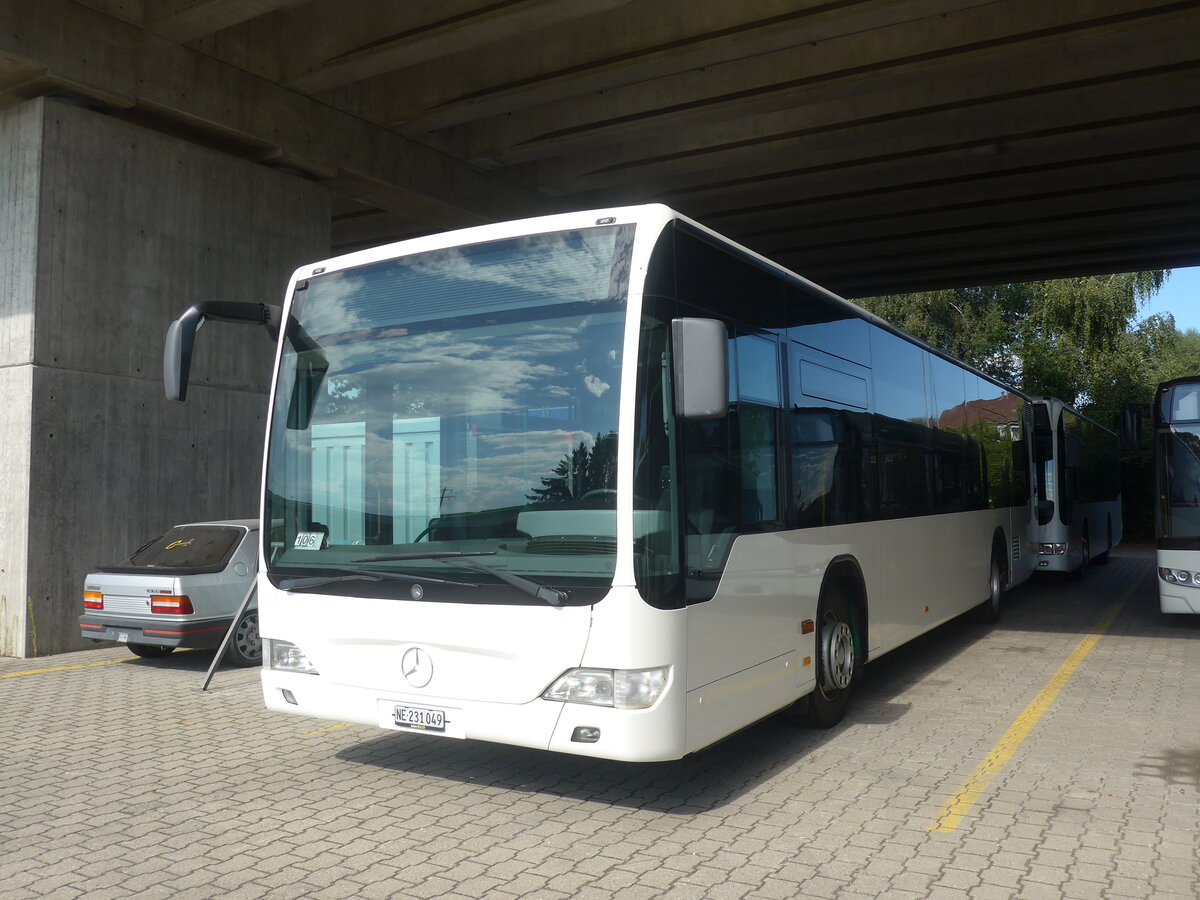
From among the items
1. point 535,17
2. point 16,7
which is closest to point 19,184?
point 16,7

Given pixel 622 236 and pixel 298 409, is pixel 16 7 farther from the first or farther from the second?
pixel 622 236

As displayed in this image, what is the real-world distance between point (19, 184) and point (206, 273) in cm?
231

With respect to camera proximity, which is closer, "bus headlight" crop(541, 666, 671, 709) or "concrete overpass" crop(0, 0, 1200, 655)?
"bus headlight" crop(541, 666, 671, 709)

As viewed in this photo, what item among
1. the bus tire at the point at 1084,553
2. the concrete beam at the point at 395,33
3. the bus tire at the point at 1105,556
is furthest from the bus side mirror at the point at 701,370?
the bus tire at the point at 1105,556

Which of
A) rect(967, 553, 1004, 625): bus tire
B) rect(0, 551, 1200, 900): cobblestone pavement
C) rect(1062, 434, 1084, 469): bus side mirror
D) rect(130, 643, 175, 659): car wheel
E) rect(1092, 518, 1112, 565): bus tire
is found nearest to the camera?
rect(0, 551, 1200, 900): cobblestone pavement

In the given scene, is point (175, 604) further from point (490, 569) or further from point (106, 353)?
point (490, 569)

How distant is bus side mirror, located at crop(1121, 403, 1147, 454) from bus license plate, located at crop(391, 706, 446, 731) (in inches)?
401

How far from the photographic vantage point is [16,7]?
1046 cm

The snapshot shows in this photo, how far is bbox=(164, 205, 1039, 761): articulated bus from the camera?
4887 mm

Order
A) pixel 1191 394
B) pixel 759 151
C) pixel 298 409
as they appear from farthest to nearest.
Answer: pixel 759 151 → pixel 1191 394 → pixel 298 409

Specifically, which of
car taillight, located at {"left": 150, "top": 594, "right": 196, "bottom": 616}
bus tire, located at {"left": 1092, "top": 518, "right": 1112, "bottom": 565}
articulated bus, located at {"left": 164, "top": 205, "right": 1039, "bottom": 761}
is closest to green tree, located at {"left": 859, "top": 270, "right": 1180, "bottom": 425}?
bus tire, located at {"left": 1092, "top": 518, "right": 1112, "bottom": 565}

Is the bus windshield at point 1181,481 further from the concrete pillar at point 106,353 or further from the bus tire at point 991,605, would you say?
the concrete pillar at point 106,353

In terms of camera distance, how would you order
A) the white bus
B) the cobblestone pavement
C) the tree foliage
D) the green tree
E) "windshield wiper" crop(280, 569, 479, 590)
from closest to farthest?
the cobblestone pavement, "windshield wiper" crop(280, 569, 479, 590), the white bus, the tree foliage, the green tree

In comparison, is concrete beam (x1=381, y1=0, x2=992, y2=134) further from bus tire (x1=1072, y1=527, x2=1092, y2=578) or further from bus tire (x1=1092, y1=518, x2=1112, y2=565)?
bus tire (x1=1092, y1=518, x2=1112, y2=565)
